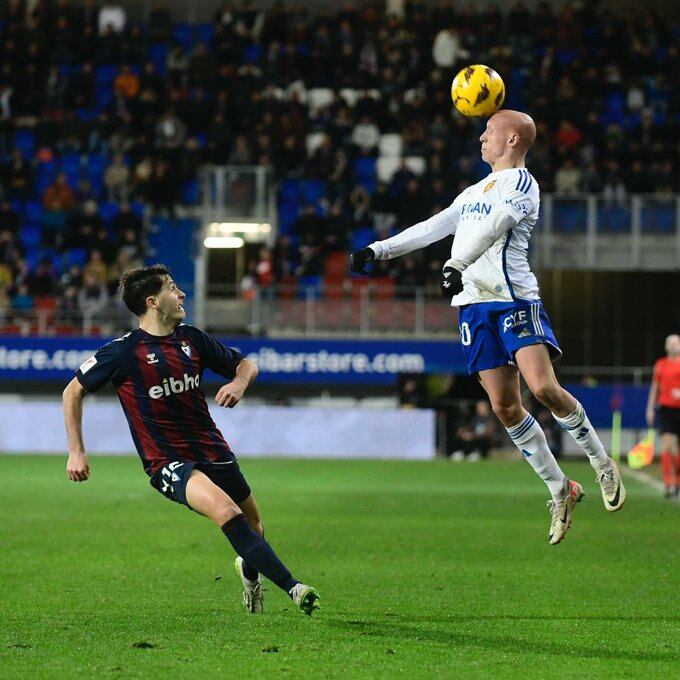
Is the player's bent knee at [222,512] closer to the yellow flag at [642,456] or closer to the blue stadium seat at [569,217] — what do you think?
the yellow flag at [642,456]

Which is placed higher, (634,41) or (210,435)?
(634,41)

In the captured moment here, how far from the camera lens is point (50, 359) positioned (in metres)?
27.1

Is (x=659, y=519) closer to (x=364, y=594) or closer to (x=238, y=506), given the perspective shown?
(x=364, y=594)

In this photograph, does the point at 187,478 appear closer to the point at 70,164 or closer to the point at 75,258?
the point at 75,258

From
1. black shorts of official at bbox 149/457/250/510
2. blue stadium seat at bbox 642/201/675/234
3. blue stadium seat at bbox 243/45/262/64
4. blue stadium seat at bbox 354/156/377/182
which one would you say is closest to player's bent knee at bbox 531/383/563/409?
black shorts of official at bbox 149/457/250/510

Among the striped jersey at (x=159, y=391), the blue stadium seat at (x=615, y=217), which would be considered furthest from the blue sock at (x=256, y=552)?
the blue stadium seat at (x=615, y=217)

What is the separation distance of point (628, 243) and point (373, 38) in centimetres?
888

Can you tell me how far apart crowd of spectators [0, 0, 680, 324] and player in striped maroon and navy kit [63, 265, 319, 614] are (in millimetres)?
19210

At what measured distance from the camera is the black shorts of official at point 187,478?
7367 millimetres

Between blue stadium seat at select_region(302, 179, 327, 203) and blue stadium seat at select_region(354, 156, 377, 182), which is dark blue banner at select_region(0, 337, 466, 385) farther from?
blue stadium seat at select_region(354, 156, 377, 182)

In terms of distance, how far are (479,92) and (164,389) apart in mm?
2687

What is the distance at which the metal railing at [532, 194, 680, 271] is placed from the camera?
1043 inches

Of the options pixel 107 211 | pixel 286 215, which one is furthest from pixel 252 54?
pixel 107 211

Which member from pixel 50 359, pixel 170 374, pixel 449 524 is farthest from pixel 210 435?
pixel 50 359
